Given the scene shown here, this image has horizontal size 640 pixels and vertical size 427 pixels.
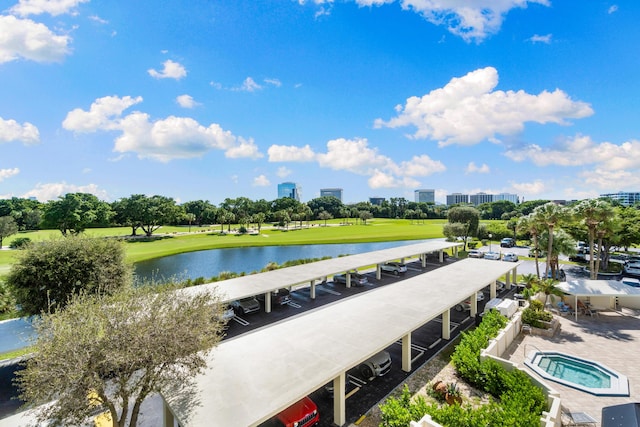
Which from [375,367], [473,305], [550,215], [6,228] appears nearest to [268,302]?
[375,367]

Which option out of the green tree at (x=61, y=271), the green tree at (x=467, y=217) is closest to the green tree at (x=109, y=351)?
the green tree at (x=61, y=271)

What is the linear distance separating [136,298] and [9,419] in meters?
7.54

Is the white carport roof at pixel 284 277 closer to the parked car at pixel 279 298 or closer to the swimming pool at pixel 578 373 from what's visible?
the parked car at pixel 279 298

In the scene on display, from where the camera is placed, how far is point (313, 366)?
1004cm

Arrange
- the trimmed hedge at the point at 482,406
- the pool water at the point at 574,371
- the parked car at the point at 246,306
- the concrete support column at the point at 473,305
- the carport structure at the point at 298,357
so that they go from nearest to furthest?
the carport structure at the point at 298,357
the trimmed hedge at the point at 482,406
the pool water at the point at 574,371
the concrete support column at the point at 473,305
the parked car at the point at 246,306

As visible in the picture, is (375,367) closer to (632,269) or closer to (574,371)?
(574,371)

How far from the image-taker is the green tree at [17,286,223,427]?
6870mm

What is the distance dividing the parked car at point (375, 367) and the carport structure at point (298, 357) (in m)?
1.03

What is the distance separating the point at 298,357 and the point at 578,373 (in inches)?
529

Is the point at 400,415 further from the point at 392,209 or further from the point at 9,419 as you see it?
the point at 392,209

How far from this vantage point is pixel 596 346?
16.4 metres

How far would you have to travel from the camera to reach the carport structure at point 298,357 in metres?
8.26

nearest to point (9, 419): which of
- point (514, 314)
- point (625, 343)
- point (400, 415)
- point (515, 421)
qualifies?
point (400, 415)

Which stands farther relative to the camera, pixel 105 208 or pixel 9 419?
pixel 105 208
